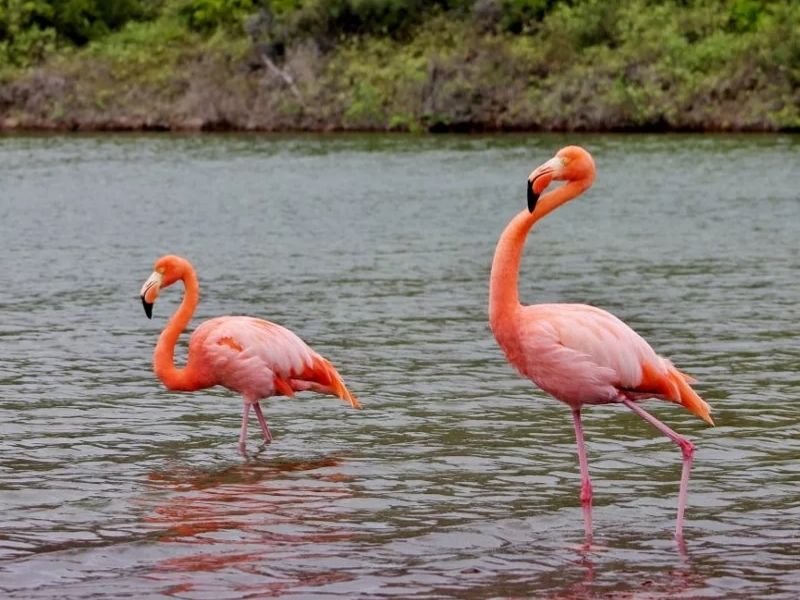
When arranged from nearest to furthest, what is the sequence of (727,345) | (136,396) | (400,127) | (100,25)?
(136,396) < (727,345) < (400,127) < (100,25)

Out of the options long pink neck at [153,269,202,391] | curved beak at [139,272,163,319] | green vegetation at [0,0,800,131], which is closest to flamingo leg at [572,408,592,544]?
long pink neck at [153,269,202,391]

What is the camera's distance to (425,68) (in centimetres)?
4944

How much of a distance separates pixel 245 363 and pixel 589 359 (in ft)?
9.68

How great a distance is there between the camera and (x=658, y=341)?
42.5ft

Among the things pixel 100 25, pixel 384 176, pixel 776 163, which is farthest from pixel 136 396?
pixel 100 25

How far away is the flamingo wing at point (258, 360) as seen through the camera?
9398mm

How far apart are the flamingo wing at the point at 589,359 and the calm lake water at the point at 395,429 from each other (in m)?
0.68

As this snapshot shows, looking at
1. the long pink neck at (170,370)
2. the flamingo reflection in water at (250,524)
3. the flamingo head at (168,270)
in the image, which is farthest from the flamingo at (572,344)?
the flamingo head at (168,270)

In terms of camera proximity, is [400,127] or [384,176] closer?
[384,176]

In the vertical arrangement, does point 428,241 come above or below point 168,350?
below

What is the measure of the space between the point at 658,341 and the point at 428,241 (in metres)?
8.88

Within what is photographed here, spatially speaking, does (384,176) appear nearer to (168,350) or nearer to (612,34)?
(612,34)

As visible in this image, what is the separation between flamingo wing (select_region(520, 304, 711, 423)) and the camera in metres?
7.05

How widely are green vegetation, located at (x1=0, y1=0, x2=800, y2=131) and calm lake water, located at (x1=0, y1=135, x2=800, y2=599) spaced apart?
839 inches
